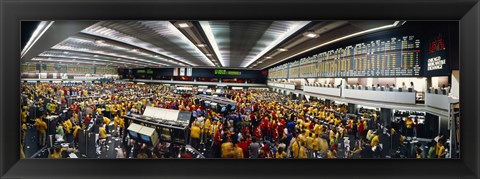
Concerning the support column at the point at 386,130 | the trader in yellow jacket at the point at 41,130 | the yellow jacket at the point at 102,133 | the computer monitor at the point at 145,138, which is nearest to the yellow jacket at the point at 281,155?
the support column at the point at 386,130

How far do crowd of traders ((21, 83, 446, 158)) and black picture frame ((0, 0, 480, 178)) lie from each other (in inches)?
10.1

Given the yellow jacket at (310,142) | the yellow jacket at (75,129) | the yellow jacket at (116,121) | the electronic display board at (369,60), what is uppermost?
the electronic display board at (369,60)

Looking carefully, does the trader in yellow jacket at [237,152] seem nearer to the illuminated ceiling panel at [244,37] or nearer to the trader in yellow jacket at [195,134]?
the trader in yellow jacket at [195,134]

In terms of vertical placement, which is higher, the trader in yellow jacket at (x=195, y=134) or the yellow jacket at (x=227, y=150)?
the trader in yellow jacket at (x=195, y=134)

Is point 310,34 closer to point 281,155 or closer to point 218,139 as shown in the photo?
point 281,155

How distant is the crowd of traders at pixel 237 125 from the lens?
321 centimetres

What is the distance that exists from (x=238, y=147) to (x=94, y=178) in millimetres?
1640

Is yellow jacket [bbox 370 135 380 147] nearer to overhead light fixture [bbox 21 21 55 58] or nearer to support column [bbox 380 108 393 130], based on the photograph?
support column [bbox 380 108 393 130]

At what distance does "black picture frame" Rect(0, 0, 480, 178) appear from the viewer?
2.62 metres

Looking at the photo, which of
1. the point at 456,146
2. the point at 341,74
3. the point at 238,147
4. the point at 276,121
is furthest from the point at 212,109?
the point at 456,146

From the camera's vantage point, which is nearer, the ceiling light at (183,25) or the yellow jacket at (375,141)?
the ceiling light at (183,25)
